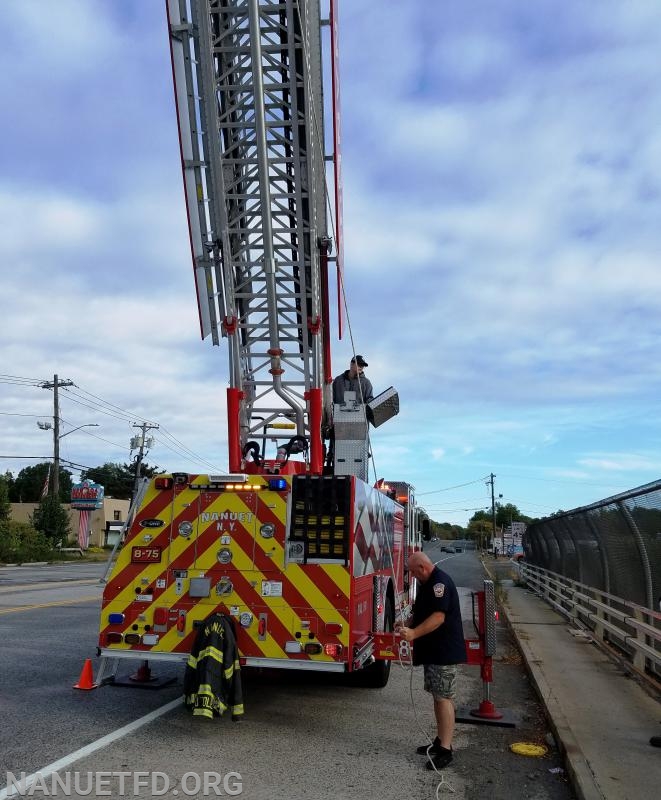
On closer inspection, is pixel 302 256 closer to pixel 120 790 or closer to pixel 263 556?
pixel 263 556

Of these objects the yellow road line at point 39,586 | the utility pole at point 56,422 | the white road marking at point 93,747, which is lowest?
the white road marking at point 93,747

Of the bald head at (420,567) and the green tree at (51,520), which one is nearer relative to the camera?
the bald head at (420,567)

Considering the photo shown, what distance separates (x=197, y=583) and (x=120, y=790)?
2.00m

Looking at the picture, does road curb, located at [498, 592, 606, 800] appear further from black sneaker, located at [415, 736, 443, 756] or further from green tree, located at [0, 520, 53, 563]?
green tree, located at [0, 520, 53, 563]

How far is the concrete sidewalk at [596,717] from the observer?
4.88 metres

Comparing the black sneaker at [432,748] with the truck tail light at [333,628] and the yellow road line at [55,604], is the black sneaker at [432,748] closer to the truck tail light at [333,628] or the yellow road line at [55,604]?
the truck tail light at [333,628]

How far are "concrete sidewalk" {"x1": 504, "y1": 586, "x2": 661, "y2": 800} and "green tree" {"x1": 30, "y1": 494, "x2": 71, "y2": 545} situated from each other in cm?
4166

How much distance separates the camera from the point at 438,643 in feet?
18.4

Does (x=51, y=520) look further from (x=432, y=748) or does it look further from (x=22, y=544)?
(x=432, y=748)

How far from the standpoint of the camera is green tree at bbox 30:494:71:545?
155 feet

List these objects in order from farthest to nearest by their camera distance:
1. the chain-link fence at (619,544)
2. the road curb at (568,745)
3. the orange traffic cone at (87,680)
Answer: the chain-link fence at (619,544)
the orange traffic cone at (87,680)
the road curb at (568,745)

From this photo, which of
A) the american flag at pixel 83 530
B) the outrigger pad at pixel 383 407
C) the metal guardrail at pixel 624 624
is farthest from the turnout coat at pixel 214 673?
the american flag at pixel 83 530

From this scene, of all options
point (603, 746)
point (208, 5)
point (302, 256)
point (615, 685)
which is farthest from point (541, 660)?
point (208, 5)

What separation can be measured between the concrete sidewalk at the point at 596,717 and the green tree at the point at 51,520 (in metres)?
41.7
